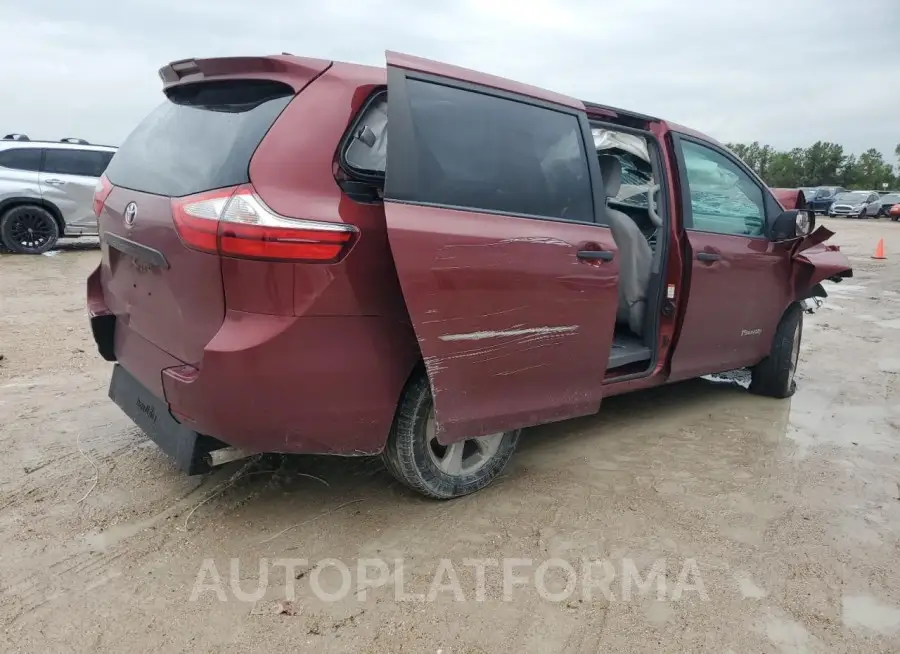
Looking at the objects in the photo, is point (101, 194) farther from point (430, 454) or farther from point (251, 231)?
point (430, 454)

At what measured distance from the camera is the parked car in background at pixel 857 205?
1331 inches

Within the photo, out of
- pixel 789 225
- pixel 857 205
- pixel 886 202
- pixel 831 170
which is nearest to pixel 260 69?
pixel 789 225

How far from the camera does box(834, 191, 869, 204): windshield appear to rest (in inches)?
1334

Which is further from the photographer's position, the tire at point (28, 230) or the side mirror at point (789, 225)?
the tire at point (28, 230)

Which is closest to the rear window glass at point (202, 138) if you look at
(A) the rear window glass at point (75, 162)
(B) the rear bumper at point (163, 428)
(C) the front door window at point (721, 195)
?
(B) the rear bumper at point (163, 428)

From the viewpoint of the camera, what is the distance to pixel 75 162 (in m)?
10.7

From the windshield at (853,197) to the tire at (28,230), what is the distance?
118 feet

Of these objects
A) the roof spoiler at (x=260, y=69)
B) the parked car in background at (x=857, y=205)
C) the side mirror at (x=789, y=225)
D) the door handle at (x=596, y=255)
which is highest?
the parked car in background at (x=857, y=205)

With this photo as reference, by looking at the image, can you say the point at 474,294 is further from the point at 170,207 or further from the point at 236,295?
the point at 170,207

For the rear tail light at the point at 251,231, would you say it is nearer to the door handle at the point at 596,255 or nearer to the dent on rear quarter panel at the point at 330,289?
the dent on rear quarter panel at the point at 330,289

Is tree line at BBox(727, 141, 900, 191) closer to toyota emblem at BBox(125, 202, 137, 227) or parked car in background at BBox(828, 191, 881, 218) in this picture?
parked car in background at BBox(828, 191, 881, 218)

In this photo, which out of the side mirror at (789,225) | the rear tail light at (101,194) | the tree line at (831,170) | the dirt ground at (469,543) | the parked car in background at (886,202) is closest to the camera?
the dirt ground at (469,543)

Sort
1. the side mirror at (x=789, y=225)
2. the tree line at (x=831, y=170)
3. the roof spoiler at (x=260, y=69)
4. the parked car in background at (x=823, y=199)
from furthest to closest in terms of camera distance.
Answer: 1. the tree line at (x=831, y=170)
2. the parked car in background at (x=823, y=199)
3. the side mirror at (x=789, y=225)
4. the roof spoiler at (x=260, y=69)

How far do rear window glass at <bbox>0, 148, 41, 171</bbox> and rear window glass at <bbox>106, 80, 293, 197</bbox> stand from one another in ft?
29.6
